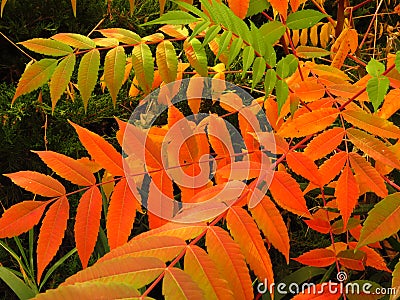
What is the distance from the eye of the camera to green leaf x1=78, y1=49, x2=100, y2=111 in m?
0.85

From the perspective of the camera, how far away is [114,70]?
2.86 ft

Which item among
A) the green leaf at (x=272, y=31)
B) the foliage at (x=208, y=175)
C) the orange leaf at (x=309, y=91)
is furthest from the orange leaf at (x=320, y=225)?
the green leaf at (x=272, y=31)

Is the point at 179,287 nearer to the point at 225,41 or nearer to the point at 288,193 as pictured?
the point at 288,193

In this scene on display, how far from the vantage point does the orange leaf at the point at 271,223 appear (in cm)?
65

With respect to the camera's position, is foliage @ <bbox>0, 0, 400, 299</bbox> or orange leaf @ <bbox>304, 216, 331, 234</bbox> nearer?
foliage @ <bbox>0, 0, 400, 299</bbox>

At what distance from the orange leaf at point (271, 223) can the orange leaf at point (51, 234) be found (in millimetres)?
267

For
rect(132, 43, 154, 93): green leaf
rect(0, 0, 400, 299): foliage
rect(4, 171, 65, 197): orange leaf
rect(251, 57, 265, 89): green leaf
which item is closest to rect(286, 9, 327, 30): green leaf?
rect(0, 0, 400, 299): foliage

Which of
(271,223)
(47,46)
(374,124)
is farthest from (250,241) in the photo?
(47,46)

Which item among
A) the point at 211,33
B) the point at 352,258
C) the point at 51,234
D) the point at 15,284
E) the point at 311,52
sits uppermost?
the point at 211,33

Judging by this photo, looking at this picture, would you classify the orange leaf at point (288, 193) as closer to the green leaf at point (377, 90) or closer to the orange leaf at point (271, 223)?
the orange leaf at point (271, 223)

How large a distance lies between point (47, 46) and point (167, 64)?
0.19 meters

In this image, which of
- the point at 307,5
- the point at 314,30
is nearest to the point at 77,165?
the point at 314,30

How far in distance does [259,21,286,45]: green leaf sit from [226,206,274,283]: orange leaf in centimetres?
33

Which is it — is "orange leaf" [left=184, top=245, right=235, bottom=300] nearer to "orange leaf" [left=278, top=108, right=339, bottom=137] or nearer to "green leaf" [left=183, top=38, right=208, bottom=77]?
"orange leaf" [left=278, top=108, right=339, bottom=137]
